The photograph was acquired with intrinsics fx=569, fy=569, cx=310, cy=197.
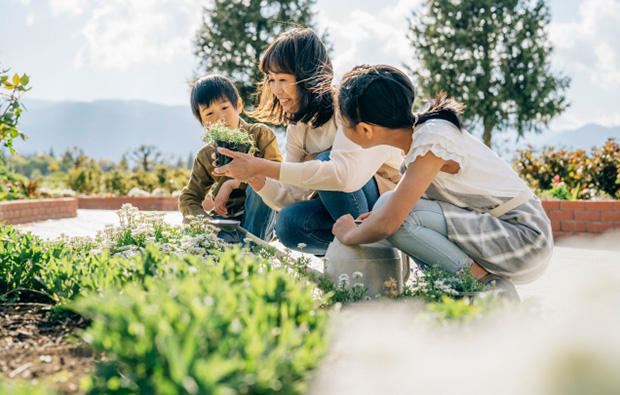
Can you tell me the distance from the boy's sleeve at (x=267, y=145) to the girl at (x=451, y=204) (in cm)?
130

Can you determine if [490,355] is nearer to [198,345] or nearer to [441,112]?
[198,345]

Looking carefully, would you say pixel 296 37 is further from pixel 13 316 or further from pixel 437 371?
pixel 437 371

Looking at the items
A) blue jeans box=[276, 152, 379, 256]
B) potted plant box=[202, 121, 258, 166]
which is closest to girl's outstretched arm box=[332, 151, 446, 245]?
blue jeans box=[276, 152, 379, 256]

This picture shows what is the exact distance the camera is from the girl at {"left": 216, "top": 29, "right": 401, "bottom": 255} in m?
3.11

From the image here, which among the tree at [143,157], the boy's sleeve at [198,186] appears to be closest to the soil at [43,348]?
the boy's sleeve at [198,186]

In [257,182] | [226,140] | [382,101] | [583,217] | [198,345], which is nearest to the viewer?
[198,345]

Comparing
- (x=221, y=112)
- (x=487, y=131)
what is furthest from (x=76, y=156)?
(x=221, y=112)

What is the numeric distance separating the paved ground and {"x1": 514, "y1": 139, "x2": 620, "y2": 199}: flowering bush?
289 inches

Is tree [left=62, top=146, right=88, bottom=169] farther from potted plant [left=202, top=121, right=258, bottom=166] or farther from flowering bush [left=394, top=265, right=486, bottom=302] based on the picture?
flowering bush [left=394, top=265, right=486, bottom=302]

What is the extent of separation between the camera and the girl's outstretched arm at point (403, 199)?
2.50m

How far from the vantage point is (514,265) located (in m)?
2.78

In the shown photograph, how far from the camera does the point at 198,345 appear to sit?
112 cm

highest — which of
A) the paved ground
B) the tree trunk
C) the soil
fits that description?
the tree trunk

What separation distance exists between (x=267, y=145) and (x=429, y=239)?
1716mm
